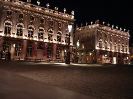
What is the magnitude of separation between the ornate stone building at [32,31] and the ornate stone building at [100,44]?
41.1 feet

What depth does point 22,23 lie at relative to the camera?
49.2 metres

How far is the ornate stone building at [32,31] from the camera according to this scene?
46406 mm

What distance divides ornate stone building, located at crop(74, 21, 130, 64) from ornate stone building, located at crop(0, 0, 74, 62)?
12522 millimetres

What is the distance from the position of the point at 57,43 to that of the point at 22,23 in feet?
33.3

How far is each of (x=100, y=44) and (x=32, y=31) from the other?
25.1 meters

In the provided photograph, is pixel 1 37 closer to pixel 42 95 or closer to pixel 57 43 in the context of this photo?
pixel 57 43

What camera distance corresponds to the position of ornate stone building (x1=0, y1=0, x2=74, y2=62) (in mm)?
46406

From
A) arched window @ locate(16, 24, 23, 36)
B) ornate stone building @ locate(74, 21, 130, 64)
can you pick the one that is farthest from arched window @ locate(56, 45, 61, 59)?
ornate stone building @ locate(74, 21, 130, 64)

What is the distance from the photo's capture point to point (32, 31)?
5097cm

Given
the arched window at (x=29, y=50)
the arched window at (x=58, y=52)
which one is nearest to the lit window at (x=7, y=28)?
the arched window at (x=29, y=50)

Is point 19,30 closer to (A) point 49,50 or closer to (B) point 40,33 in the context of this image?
(B) point 40,33

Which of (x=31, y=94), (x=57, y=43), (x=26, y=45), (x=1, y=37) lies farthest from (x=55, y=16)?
(x=31, y=94)

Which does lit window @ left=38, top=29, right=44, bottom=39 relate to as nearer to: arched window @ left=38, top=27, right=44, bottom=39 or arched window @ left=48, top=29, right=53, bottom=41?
arched window @ left=38, top=27, right=44, bottom=39

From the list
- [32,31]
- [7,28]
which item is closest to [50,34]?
[32,31]
